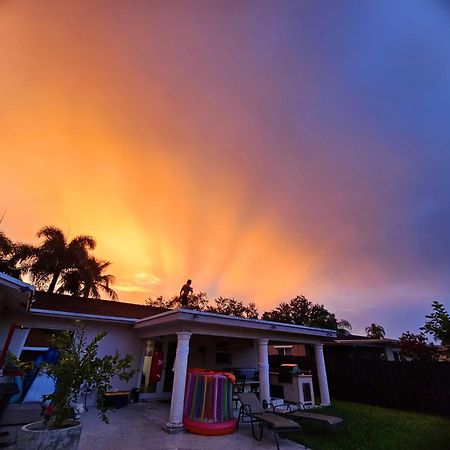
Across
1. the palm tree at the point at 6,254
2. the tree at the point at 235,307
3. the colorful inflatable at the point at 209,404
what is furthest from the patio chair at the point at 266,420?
the tree at the point at 235,307

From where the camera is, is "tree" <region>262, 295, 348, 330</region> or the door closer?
the door

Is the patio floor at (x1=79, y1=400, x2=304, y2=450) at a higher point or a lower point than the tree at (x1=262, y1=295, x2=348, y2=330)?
lower

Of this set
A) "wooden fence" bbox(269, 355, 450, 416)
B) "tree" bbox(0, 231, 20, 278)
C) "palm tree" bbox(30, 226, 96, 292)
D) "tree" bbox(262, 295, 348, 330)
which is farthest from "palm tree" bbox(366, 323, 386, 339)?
"tree" bbox(0, 231, 20, 278)

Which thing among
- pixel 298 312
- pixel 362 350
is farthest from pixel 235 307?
pixel 362 350

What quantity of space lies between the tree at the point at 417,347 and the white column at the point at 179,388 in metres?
11.1

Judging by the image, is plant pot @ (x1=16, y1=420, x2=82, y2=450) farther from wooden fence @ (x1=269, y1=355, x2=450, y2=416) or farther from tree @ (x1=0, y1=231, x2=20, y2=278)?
tree @ (x1=0, y1=231, x2=20, y2=278)

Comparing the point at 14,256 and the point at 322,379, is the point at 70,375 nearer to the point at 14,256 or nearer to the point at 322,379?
the point at 322,379

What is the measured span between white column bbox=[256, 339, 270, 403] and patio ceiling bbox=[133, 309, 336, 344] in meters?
0.31

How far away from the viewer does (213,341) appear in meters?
12.9

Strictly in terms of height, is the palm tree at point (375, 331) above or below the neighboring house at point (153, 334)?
above

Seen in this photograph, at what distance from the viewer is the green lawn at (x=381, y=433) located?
5582 millimetres

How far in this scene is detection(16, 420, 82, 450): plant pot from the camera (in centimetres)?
309

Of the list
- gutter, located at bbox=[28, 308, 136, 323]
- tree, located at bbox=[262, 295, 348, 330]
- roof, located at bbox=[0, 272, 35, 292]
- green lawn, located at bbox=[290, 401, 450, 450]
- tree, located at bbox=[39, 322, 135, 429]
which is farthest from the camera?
tree, located at bbox=[262, 295, 348, 330]

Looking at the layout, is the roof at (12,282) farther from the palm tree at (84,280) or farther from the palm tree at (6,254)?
the palm tree at (6,254)
